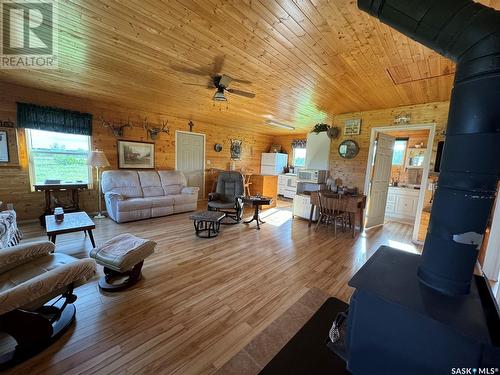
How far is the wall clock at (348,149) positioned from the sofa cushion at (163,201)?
4053 millimetres

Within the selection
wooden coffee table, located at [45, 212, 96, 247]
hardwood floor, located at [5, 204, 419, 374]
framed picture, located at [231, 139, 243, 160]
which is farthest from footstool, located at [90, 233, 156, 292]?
framed picture, located at [231, 139, 243, 160]

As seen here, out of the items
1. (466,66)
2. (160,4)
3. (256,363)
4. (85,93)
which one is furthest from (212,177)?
(466,66)

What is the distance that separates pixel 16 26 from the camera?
2020 millimetres

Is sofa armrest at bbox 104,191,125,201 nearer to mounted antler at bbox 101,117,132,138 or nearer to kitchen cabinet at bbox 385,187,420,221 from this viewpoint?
mounted antler at bbox 101,117,132,138

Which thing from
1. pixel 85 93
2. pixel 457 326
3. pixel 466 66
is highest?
pixel 85 93

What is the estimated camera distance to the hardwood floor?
145 cm

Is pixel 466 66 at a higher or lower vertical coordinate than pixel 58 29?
lower

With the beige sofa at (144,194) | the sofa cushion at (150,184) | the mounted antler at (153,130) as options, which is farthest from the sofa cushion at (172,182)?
the mounted antler at (153,130)

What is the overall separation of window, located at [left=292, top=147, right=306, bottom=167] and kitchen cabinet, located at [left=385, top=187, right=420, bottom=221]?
3341 millimetres

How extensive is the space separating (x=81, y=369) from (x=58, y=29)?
9.38 feet

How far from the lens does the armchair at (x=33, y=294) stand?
130cm

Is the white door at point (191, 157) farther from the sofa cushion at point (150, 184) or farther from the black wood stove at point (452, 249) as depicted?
the black wood stove at point (452, 249)

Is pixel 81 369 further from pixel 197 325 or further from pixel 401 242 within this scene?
pixel 401 242

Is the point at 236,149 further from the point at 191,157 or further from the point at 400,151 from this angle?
the point at 400,151
